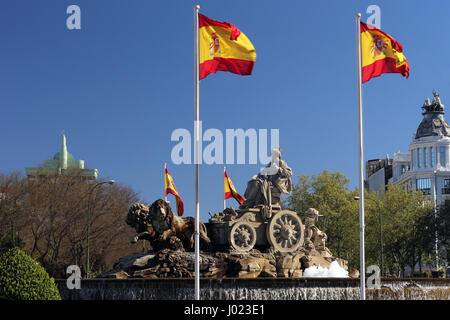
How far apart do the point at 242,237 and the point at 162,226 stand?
3299 mm

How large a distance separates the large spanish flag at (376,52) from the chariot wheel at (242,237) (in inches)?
360

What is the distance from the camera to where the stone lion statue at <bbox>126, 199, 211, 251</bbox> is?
2961cm

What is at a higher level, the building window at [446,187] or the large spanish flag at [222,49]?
the building window at [446,187]

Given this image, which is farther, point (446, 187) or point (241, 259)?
point (446, 187)

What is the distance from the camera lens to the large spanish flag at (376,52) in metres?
23.6

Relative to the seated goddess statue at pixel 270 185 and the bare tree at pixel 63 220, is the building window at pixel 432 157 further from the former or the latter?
the seated goddess statue at pixel 270 185

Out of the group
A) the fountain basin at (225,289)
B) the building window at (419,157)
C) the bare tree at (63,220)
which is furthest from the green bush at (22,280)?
the building window at (419,157)

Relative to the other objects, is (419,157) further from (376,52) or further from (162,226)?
(376,52)

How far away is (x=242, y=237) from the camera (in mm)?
29969

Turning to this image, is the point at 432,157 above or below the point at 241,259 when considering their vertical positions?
above

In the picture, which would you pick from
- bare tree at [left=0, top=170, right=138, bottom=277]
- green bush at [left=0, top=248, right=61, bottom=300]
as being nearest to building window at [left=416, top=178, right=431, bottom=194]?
bare tree at [left=0, top=170, right=138, bottom=277]

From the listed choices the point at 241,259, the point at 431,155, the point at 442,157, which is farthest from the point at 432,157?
the point at 241,259

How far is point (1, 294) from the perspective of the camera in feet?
62.6
